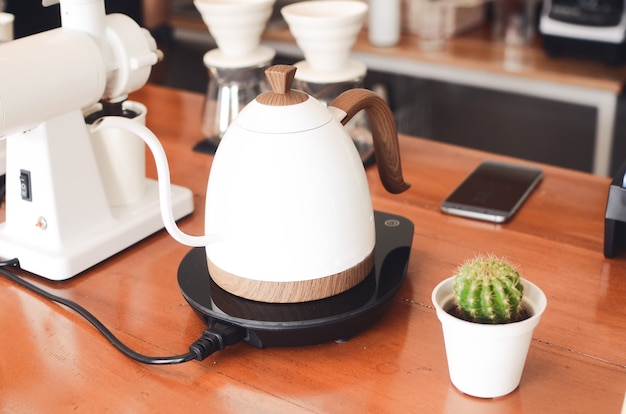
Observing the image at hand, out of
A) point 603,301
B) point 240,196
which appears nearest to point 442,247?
point 603,301

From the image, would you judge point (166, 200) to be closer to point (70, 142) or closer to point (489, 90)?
point (70, 142)

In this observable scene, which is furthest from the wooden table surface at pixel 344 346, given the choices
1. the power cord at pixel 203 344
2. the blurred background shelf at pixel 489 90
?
the blurred background shelf at pixel 489 90

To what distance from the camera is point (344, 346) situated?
2.92 feet

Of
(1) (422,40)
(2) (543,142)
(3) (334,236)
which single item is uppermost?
(3) (334,236)

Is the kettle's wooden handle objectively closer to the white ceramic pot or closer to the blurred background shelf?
the white ceramic pot

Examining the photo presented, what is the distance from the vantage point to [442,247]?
1092 millimetres

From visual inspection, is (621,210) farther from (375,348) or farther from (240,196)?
(240,196)

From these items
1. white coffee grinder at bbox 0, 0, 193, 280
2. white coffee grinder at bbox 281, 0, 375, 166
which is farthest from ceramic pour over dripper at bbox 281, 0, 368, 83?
white coffee grinder at bbox 0, 0, 193, 280

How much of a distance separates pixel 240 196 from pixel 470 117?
233cm

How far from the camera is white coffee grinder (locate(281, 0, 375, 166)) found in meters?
1.21

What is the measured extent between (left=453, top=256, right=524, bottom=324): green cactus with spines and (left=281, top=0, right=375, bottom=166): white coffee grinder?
55cm

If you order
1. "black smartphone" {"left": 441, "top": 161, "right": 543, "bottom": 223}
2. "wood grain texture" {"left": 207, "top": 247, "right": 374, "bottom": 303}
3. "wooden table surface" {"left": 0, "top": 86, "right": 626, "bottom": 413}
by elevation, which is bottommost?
"wooden table surface" {"left": 0, "top": 86, "right": 626, "bottom": 413}

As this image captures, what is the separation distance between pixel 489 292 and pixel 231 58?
2.39 feet

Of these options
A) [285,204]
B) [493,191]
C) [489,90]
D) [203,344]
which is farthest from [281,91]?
[489,90]
